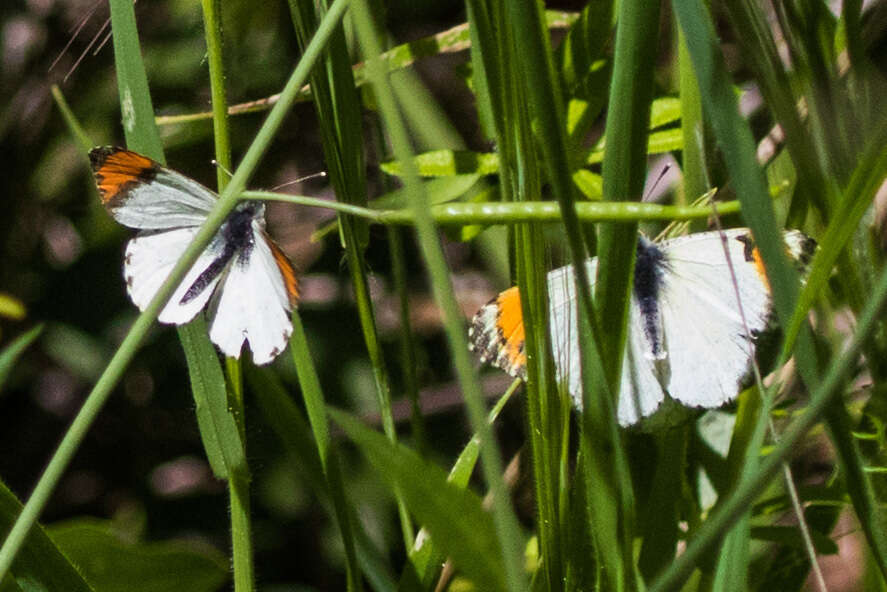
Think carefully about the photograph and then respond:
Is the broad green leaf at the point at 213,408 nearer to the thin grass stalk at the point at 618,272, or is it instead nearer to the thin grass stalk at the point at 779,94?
the thin grass stalk at the point at 618,272

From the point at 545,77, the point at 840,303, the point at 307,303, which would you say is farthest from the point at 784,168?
the point at 307,303

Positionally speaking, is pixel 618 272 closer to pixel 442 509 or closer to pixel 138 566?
pixel 442 509

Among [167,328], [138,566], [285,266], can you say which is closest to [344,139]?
Answer: [285,266]

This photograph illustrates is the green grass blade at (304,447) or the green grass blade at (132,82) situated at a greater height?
the green grass blade at (132,82)

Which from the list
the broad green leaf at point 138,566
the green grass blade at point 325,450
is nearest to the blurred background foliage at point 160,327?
the broad green leaf at point 138,566

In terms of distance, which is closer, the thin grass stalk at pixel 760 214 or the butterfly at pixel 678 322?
the thin grass stalk at pixel 760 214

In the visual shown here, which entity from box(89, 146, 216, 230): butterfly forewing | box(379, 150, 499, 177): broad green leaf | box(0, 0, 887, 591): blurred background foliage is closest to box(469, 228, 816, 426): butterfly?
box(379, 150, 499, 177): broad green leaf
